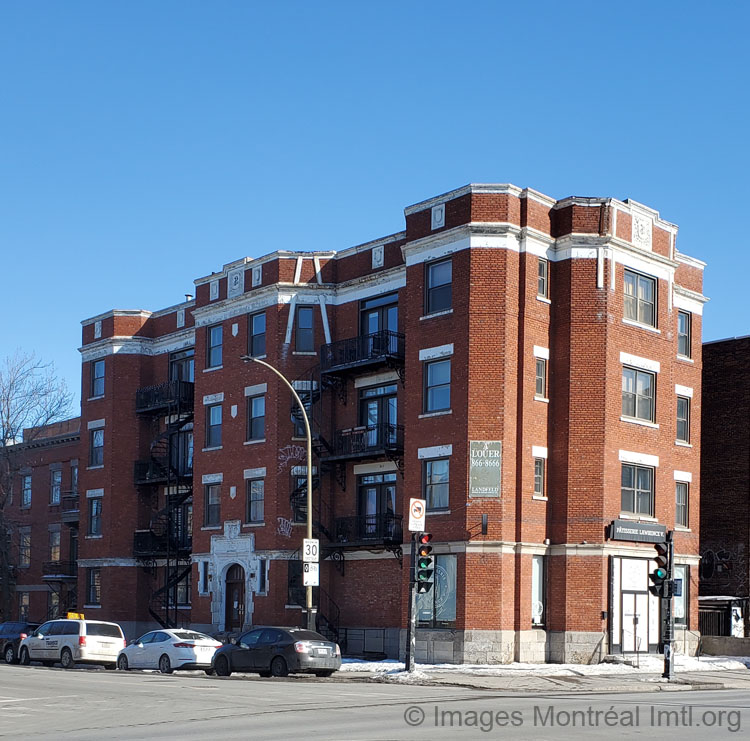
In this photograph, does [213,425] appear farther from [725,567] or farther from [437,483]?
[725,567]

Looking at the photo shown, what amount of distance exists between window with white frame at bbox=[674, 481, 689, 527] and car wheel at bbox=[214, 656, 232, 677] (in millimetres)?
18440

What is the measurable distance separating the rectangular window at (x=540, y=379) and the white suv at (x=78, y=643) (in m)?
15.3

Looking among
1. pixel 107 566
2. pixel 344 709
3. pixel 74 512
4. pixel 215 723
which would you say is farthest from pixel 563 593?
pixel 74 512

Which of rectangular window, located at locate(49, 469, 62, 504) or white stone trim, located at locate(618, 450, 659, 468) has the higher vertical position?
white stone trim, located at locate(618, 450, 659, 468)

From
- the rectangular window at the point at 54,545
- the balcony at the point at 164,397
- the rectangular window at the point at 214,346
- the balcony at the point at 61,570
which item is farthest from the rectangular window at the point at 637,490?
the rectangular window at the point at 54,545

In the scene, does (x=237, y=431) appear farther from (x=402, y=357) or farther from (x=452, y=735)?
(x=452, y=735)

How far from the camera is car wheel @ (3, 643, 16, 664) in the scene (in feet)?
133

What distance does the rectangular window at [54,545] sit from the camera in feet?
204

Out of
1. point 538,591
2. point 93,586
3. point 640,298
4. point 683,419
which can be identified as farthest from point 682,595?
point 93,586

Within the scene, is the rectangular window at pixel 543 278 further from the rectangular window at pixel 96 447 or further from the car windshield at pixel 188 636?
the rectangular window at pixel 96 447

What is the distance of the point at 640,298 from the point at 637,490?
252 inches

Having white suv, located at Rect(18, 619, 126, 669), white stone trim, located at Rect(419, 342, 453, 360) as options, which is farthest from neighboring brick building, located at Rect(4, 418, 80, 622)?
white stone trim, located at Rect(419, 342, 453, 360)

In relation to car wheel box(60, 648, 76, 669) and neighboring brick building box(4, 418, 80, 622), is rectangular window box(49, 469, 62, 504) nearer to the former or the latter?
neighboring brick building box(4, 418, 80, 622)

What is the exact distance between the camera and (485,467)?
117 ft
